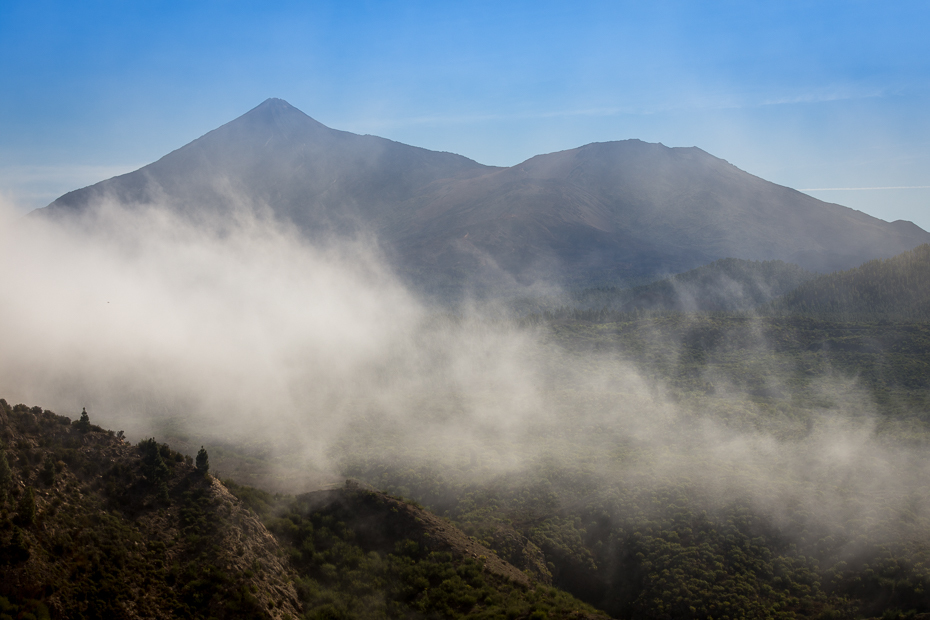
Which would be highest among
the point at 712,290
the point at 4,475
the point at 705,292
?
the point at 712,290

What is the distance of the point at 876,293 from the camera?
110 metres

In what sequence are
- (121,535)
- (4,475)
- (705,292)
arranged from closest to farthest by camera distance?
(4,475) < (121,535) < (705,292)

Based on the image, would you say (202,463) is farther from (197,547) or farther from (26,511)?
(26,511)

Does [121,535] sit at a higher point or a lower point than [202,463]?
lower

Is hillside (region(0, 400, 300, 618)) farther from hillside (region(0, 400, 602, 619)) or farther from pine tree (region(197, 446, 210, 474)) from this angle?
pine tree (region(197, 446, 210, 474))

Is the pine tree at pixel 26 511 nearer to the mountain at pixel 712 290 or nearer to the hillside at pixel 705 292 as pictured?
the hillside at pixel 705 292

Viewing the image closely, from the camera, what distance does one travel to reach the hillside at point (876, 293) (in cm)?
10369

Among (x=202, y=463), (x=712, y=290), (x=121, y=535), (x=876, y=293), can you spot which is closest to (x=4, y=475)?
(x=121, y=535)

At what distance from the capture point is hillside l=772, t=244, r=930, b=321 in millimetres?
103688

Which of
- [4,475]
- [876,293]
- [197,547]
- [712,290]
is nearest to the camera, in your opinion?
[4,475]

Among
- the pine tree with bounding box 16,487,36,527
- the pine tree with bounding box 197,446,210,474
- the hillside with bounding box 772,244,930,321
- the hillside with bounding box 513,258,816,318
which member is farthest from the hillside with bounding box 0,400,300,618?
the hillside with bounding box 513,258,816,318

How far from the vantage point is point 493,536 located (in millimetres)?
40188

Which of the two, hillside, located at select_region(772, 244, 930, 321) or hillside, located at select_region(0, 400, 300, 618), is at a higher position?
hillside, located at select_region(772, 244, 930, 321)

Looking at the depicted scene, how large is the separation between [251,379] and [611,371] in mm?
53846
